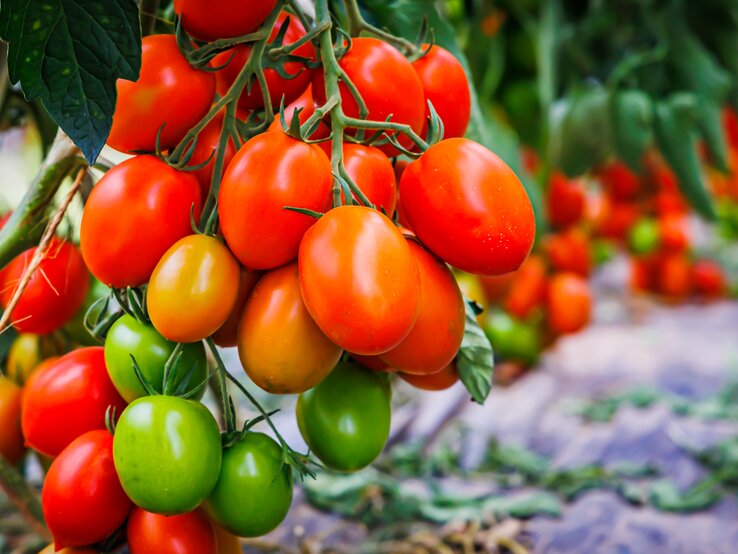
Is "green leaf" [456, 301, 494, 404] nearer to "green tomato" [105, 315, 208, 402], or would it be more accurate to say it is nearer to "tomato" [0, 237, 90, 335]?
"green tomato" [105, 315, 208, 402]

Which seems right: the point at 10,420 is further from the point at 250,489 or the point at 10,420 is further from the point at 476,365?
the point at 476,365

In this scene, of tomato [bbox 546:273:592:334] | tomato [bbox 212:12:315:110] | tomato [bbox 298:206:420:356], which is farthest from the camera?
tomato [bbox 546:273:592:334]

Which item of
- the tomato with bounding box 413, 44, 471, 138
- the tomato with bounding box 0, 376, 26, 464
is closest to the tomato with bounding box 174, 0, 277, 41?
the tomato with bounding box 413, 44, 471, 138

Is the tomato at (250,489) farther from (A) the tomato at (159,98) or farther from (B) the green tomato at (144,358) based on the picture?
(A) the tomato at (159,98)

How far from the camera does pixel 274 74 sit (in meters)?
0.54

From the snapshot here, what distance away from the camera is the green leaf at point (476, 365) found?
23.2 inches

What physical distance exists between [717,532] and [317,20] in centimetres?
98

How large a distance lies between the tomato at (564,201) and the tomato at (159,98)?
4.95 ft

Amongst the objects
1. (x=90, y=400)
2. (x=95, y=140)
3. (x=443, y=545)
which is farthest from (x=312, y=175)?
(x=443, y=545)

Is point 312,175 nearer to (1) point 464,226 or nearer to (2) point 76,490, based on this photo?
(1) point 464,226

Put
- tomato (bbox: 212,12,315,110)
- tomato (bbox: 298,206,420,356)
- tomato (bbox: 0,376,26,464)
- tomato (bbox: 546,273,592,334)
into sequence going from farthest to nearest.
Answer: tomato (bbox: 546,273,592,334) → tomato (bbox: 0,376,26,464) → tomato (bbox: 212,12,315,110) → tomato (bbox: 298,206,420,356)

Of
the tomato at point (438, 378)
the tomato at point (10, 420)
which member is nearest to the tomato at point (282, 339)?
the tomato at point (438, 378)

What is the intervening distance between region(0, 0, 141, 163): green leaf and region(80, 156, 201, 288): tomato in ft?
0.10

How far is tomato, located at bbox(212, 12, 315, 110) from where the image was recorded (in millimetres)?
543
